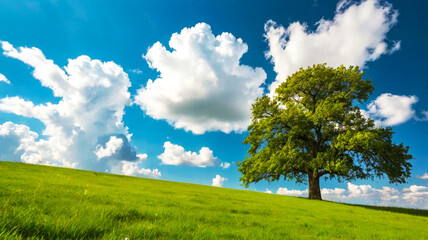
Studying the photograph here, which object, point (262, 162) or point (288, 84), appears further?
point (288, 84)

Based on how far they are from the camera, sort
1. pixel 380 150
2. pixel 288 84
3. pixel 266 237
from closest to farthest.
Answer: pixel 266 237, pixel 380 150, pixel 288 84

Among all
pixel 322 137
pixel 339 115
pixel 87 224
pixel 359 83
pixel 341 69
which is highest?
pixel 341 69

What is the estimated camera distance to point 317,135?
2877cm

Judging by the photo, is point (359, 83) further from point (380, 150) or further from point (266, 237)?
point (266, 237)

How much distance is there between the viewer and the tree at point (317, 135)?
2369cm

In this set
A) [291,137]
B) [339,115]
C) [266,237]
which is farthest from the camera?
[291,137]

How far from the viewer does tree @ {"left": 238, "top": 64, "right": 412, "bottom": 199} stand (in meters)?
23.7

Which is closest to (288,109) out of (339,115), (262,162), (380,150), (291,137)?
(291,137)

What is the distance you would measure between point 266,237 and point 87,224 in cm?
364

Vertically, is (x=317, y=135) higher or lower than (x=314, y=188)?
higher

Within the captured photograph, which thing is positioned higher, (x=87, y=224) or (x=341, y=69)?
(x=341, y=69)

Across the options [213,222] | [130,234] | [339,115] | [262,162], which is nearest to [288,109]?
[339,115]

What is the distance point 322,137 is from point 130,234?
98.2 feet

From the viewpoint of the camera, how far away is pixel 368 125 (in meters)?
25.1
